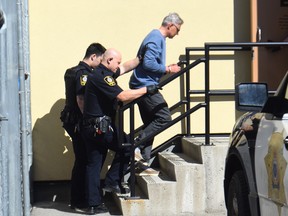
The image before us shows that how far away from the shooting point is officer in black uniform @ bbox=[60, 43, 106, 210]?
729 cm

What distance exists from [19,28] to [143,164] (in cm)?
308

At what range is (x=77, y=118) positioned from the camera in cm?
728

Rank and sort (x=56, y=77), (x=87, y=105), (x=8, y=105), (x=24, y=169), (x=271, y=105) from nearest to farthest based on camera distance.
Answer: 1. (x=271, y=105)
2. (x=8, y=105)
3. (x=24, y=169)
4. (x=87, y=105)
5. (x=56, y=77)

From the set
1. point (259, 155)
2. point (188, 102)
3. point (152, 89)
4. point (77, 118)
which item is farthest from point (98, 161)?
point (259, 155)

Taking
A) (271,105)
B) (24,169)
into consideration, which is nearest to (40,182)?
(24,169)

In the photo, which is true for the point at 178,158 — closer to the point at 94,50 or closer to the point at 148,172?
the point at 148,172

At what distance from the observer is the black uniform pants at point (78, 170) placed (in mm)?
7348

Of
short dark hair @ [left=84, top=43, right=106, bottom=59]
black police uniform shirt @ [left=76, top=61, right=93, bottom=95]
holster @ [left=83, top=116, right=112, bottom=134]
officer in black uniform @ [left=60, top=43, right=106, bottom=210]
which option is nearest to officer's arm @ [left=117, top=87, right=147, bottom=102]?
holster @ [left=83, top=116, right=112, bottom=134]

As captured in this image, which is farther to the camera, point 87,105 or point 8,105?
point 87,105

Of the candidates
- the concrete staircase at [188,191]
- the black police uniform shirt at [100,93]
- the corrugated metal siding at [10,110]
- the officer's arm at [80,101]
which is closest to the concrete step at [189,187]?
the concrete staircase at [188,191]

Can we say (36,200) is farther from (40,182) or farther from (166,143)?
(166,143)

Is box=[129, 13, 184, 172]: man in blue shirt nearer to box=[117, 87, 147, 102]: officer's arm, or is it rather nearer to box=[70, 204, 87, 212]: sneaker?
box=[117, 87, 147, 102]: officer's arm

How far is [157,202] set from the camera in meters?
6.85

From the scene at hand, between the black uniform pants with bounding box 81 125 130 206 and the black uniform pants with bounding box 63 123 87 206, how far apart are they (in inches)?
16.1
